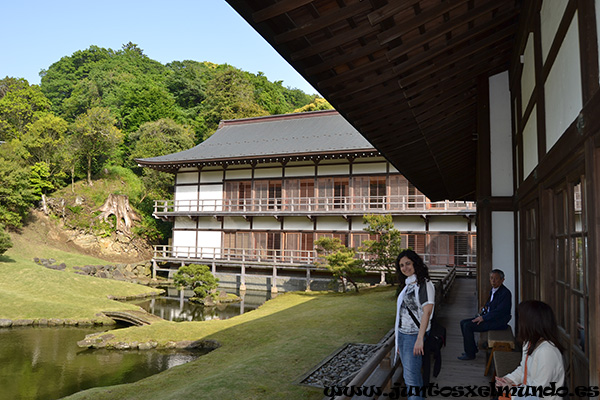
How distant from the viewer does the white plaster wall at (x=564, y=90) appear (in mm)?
2477

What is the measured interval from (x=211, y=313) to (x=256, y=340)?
672 centimetres

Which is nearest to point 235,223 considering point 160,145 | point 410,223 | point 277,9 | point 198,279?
point 198,279

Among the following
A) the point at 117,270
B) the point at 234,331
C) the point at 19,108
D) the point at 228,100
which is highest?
the point at 228,100

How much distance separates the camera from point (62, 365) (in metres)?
10.1

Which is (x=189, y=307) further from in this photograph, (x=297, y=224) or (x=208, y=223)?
(x=208, y=223)

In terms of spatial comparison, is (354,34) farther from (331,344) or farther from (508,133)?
(331,344)

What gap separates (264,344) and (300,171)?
13.7m

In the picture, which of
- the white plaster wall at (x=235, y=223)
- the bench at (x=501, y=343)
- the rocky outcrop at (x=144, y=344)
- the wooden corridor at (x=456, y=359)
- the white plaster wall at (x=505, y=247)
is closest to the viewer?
the bench at (x=501, y=343)

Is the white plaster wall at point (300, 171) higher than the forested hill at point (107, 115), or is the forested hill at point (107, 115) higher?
the forested hill at point (107, 115)

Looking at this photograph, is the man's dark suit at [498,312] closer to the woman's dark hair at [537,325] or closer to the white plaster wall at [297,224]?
the woman's dark hair at [537,325]

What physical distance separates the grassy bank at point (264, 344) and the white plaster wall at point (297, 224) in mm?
6455

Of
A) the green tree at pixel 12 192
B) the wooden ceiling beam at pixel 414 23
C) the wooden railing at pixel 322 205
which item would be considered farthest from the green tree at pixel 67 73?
Result: the wooden ceiling beam at pixel 414 23

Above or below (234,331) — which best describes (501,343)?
above

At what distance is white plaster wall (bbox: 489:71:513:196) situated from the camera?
19.0 feet
